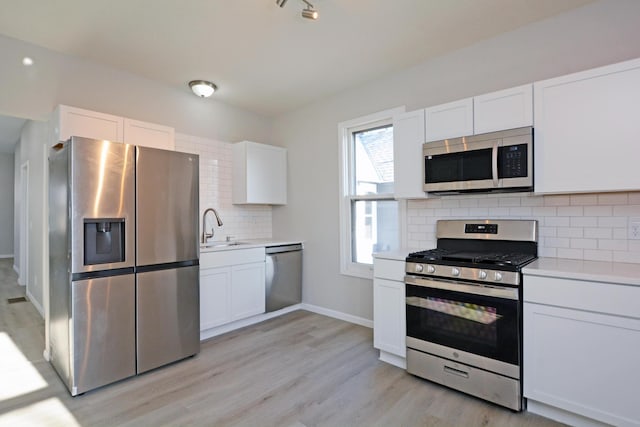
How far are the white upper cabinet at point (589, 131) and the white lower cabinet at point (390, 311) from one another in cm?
120

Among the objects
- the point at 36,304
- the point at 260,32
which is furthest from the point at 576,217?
the point at 36,304

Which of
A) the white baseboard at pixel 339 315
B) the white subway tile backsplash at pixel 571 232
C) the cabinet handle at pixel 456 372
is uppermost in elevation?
the white subway tile backsplash at pixel 571 232

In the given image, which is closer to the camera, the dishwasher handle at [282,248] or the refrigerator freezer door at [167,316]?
the refrigerator freezer door at [167,316]

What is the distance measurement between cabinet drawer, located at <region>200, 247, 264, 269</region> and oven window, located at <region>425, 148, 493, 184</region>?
2046 mm

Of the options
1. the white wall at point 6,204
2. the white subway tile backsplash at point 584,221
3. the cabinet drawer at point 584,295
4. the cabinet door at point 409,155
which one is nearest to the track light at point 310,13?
the cabinet door at point 409,155

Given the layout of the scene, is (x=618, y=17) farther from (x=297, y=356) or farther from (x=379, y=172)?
(x=297, y=356)

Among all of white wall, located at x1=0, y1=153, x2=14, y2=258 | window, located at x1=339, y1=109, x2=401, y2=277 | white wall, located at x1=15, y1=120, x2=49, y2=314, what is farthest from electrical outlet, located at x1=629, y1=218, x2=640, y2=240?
white wall, located at x1=0, y1=153, x2=14, y2=258

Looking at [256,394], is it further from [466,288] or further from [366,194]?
[366,194]

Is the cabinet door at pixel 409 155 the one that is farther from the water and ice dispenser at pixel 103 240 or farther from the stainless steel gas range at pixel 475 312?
the water and ice dispenser at pixel 103 240

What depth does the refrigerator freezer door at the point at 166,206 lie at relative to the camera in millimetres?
2523

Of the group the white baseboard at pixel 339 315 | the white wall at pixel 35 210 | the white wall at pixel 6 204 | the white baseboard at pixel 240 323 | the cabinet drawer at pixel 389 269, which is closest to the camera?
the cabinet drawer at pixel 389 269

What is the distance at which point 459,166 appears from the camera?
2557mm

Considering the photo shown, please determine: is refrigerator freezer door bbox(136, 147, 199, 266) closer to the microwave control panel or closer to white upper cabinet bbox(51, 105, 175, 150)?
white upper cabinet bbox(51, 105, 175, 150)

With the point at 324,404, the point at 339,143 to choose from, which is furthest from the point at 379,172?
the point at 324,404
